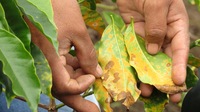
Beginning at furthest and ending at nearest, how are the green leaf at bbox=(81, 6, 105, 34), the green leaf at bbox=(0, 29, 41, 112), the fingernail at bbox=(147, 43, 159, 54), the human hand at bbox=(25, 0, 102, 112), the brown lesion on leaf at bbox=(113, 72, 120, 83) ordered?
the green leaf at bbox=(81, 6, 105, 34) → the fingernail at bbox=(147, 43, 159, 54) → the brown lesion on leaf at bbox=(113, 72, 120, 83) → the human hand at bbox=(25, 0, 102, 112) → the green leaf at bbox=(0, 29, 41, 112)

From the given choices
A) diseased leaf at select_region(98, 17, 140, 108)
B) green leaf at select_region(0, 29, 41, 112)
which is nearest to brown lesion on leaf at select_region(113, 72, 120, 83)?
diseased leaf at select_region(98, 17, 140, 108)

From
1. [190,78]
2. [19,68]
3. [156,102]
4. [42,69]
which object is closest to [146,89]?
[156,102]

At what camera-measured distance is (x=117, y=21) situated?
117cm

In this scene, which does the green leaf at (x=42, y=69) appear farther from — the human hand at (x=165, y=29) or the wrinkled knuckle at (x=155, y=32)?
the wrinkled knuckle at (x=155, y=32)

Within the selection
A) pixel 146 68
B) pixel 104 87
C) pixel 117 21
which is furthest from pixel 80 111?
pixel 117 21

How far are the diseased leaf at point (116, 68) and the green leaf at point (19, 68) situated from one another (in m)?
0.33

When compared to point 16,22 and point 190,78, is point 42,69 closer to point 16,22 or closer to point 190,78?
point 16,22

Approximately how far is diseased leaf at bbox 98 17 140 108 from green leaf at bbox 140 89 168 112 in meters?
0.07

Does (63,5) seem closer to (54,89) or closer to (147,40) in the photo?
(54,89)

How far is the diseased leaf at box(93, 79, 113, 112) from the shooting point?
942 mm

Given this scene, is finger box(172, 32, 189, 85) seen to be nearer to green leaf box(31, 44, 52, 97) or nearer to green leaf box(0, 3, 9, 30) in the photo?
green leaf box(31, 44, 52, 97)

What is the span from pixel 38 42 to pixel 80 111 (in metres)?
0.19

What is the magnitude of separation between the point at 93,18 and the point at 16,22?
54 cm

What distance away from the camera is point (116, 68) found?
99cm
